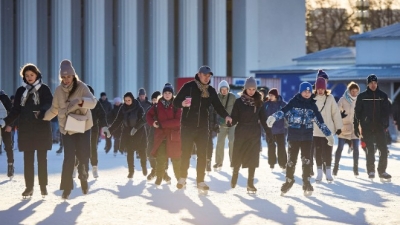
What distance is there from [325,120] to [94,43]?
30947mm

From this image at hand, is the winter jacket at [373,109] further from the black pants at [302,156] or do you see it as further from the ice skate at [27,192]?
the ice skate at [27,192]

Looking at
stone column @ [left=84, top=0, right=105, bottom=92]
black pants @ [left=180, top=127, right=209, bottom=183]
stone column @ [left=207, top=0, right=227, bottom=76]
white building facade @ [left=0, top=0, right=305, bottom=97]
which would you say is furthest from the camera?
stone column @ [left=207, top=0, right=227, bottom=76]

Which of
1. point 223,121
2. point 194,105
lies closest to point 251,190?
point 194,105

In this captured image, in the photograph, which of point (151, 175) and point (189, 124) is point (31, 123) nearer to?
point (189, 124)

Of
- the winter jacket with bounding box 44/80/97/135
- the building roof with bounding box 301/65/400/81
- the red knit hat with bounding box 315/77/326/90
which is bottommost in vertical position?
the winter jacket with bounding box 44/80/97/135

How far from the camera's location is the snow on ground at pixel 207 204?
9.64m

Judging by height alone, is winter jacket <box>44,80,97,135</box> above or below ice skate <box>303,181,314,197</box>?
above

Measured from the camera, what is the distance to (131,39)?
150 ft

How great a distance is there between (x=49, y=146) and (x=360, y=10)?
56.4 m

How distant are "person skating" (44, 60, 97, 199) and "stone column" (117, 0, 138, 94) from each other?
34.2 metres

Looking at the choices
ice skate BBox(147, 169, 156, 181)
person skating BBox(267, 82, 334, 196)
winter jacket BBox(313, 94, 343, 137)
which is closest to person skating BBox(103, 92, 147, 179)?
ice skate BBox(147, 169, 156, 181)

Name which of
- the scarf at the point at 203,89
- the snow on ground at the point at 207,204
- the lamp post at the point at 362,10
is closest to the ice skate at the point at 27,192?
the snow on ground at the point at 207,204

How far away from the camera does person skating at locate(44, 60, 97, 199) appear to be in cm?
1121

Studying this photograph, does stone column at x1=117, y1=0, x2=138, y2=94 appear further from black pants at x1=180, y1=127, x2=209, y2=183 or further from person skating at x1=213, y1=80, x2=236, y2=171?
black pants at x1=180, y1=127, x2=209, y2=183
